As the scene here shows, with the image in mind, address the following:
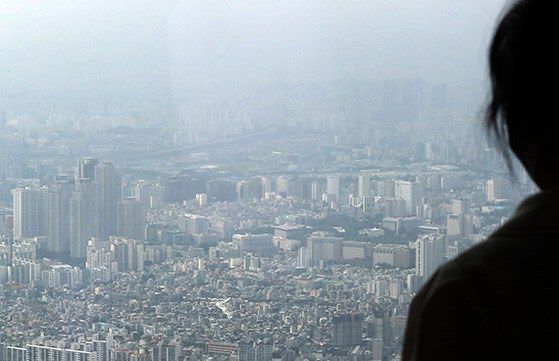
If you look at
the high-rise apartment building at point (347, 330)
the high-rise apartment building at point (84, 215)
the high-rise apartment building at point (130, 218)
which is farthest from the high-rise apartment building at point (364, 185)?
the high-rise apartment building at point (84, 215)

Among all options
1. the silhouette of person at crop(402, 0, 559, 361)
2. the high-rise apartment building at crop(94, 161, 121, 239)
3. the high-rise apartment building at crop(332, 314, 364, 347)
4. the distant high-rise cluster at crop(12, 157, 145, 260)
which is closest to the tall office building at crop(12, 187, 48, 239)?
the distant high-rise cluster at crop(12, 157, 145, 260)

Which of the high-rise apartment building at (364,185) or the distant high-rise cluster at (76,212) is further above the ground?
the high-rise apartment building at (364,185)

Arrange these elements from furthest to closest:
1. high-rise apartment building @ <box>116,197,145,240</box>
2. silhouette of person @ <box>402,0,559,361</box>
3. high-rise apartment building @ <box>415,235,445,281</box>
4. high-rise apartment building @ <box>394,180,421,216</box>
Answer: high-rise apartment building @ <box>116,197,145,240</box>, high-rise apartment building @ <box>394,180,421,216</box>, high-rise apartment building @ <box>415,235,445,281</box>, silhouette of person @ <box>402,0,559,361</box>

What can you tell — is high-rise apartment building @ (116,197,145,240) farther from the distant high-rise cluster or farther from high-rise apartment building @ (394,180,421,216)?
high-rise apartment building @ (394,180,421,216)

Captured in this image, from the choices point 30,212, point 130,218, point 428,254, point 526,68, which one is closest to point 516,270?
point 526,68

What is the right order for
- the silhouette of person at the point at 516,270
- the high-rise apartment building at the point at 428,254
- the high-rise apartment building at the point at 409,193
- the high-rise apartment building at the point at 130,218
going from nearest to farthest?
the silhouette of person at the point at 516,270 < the high-rise apartment building at the point at 428,254 < the high-rise apartment building at the point at 409,193 < the high-rise apartment building at the point at 130,218

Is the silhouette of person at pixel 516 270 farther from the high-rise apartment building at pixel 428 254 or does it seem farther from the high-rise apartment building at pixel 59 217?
the high-rise apartment building at pixel 59 217

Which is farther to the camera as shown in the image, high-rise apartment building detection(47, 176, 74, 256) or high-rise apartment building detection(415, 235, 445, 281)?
high-rise apartment building detection(47, 176, 74, 256)
